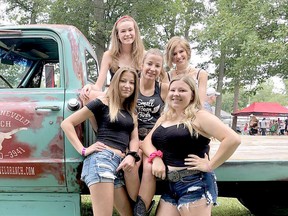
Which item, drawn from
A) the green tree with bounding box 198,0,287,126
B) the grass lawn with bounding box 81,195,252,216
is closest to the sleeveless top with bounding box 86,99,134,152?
the grass lawn with bounding box 81,195,252,216

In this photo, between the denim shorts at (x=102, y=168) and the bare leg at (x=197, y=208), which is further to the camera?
the denim shorts at (x=102, y=168)

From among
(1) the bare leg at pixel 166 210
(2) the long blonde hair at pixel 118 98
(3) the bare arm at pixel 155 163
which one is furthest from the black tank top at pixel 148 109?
(1) the bare leg at pixel 166 210

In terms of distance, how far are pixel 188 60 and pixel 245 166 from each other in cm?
94

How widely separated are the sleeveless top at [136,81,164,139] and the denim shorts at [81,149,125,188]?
0.34 meters

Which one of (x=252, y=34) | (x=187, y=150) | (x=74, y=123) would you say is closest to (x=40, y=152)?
(x=74, y=123)

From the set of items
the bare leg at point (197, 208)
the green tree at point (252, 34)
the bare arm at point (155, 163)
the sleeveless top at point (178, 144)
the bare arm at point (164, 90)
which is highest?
the green tree at point (252, 34)

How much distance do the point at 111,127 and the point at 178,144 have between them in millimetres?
466

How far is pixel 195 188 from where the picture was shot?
7.34ft

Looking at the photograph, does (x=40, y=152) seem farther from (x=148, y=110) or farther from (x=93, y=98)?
(x=148, y=110)

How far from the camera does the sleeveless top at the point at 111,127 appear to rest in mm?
2443

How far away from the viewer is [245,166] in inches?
99.7

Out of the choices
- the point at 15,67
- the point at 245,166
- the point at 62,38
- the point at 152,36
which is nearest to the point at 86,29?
the point at 152,36

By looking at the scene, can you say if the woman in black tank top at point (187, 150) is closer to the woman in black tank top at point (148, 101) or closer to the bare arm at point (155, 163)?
the bare arm at point (155, 163)

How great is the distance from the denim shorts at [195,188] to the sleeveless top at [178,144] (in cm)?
11
